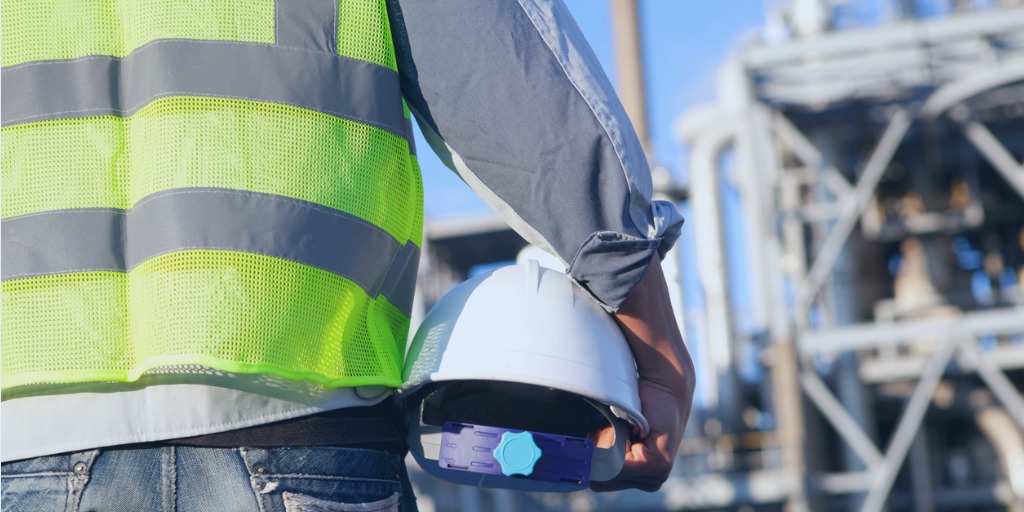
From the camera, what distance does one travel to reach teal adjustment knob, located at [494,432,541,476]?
1564 millimetres

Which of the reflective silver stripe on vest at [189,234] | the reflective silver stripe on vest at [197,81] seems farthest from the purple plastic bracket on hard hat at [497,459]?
the reflective silver stripe on vest at [197,81]

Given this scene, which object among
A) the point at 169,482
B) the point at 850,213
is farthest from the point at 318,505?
the point at 850,213

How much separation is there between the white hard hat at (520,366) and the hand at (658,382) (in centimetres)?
2

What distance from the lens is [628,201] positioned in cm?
148

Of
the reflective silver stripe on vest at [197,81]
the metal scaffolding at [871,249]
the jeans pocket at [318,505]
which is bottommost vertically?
the jeans pocket at [318,505]

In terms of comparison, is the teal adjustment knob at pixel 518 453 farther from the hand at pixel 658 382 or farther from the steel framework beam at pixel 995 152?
the steel framework beam at pixel 995 152

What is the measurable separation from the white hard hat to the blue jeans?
24 centimetres

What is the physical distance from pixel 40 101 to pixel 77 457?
1.46ft

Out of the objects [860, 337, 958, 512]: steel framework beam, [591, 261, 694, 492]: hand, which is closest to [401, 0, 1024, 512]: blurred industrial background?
[860, 337, 958, 512]: steel framework beam

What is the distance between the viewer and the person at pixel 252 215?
1369mm

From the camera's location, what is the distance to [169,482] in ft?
4.45

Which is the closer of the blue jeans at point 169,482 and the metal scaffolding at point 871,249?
the blue jeans at point 169,482

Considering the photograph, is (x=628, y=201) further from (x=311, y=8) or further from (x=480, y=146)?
(x=311, y=8)

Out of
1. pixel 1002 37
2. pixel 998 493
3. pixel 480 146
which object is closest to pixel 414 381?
pixel 480 146
